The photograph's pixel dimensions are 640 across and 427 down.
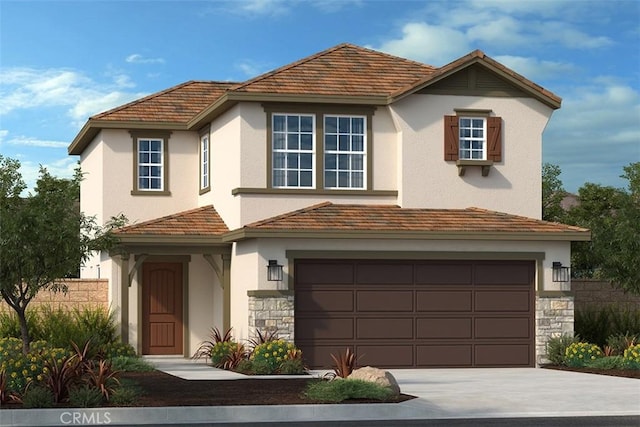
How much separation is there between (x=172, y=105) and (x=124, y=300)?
6563 millimetres

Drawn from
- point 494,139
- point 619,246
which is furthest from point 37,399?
point 619,246

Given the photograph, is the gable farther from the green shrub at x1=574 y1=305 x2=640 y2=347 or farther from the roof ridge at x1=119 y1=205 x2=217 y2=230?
the roof ridge at x1=119 y1=205 x2=217 y2=230

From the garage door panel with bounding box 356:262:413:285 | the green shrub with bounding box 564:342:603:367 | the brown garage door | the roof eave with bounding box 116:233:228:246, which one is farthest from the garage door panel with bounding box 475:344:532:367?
the roof eave with bounding box 116:233:228:246

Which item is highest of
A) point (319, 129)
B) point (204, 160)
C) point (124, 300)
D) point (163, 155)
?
point (319, 129)

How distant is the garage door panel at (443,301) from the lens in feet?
87.2

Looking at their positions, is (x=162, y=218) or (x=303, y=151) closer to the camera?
(x=303, y=151)

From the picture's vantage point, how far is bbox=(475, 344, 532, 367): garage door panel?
2683 centimetres

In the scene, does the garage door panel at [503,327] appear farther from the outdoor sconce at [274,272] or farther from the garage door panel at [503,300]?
the outdoor sconce at [274,272]

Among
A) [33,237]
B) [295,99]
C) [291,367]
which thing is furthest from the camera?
[295,99]

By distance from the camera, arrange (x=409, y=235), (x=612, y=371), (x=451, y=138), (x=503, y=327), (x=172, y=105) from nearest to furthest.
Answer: (x=612, y=371) < (x=409, y=235) < (x=503, y=327) < (x=451, y=138) < (x=172, y=105)

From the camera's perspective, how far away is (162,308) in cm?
3056

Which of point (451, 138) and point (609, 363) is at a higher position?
point (451, 138)

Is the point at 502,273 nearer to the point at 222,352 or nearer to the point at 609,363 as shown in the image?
the point at 609,363

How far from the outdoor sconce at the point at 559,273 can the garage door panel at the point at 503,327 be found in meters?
1.18
